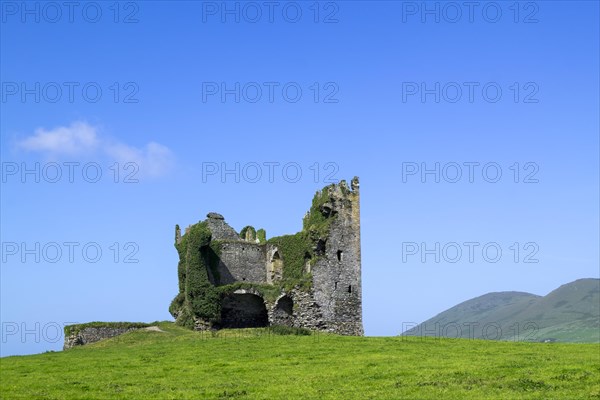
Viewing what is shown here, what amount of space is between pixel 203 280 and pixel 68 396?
31025 mm

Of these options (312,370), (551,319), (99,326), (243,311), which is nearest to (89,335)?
(99,326)

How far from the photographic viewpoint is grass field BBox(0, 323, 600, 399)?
27.2m

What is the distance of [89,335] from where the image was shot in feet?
184

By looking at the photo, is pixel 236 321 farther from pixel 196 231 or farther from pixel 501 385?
pixel 501 385

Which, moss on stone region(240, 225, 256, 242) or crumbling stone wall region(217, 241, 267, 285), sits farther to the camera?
moss on stone region(240, 225, 256, 242)

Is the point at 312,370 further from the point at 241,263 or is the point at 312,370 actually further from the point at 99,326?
the point at 241,263

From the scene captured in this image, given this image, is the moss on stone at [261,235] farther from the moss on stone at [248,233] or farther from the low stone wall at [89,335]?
the low stone wall at [89,335]

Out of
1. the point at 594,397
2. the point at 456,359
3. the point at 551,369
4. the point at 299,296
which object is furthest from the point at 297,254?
the point at 594,397

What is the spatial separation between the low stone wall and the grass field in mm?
8740

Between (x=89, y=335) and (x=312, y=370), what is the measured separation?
2881cm

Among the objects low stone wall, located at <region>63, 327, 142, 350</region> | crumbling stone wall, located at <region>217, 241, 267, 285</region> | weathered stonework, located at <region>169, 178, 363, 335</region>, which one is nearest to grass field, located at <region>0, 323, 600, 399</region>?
low stone wall, located at <region>63, 327, 142, 350</region>

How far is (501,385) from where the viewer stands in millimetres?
27719

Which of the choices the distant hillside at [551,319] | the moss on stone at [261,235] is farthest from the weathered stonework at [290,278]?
the distant hillside at [551,319]

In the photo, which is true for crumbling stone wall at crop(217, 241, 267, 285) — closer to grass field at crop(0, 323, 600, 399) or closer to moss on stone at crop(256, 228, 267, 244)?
moss on stone at crop(256, 228, 267, 244)
